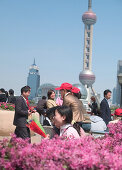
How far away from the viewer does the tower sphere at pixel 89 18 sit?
169250 millimetres

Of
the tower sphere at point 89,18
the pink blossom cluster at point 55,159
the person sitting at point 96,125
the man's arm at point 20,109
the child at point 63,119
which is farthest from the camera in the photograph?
the tower sphere at point 89,18

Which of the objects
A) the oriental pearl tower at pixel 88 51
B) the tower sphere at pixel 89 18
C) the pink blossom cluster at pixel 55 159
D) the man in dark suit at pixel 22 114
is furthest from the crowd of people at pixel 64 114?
the tower sphere at pixel 89 18

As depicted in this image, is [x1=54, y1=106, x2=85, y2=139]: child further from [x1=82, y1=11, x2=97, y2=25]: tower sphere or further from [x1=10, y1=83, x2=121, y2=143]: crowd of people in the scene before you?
[x1=82, y1=11, x2=97, y2=25]: tower sphere

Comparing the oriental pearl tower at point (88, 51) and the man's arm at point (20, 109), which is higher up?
the oriental pearl tower at point (88, 51)

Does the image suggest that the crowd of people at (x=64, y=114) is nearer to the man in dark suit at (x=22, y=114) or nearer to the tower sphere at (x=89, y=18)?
the man in dark suit at (x=22, y=114)

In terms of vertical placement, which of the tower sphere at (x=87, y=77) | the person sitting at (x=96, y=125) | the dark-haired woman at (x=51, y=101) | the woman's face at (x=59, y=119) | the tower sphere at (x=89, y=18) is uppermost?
the tower sphere at (x=89, y=18)

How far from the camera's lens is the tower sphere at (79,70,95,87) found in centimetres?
15975

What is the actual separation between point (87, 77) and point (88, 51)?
15.1m

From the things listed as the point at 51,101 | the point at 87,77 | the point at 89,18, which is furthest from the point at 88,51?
the point at 51,101

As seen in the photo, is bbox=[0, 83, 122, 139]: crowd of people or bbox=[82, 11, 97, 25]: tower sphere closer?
bbox=[0, 83, 122, 139]: crowd of people

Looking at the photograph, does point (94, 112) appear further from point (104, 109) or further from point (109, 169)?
point (109, 169)

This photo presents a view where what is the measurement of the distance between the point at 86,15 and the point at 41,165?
573 ft

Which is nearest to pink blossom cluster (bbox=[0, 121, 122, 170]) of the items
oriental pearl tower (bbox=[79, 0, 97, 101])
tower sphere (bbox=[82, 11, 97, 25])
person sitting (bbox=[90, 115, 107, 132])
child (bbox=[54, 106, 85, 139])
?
child (bbox=[54, 106, 85, 139])

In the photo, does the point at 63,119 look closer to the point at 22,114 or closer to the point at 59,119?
the point at 59,119
